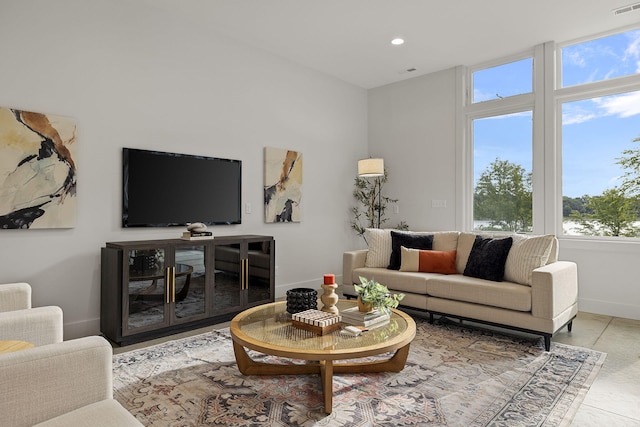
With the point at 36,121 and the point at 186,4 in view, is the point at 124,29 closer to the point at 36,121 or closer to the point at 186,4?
the point at 186,4

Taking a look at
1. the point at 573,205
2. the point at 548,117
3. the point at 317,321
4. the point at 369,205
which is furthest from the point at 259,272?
the point at 548,117

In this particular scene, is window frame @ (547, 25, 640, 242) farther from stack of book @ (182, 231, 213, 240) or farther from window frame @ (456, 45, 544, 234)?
stack of book @ (182, 231, 213, 240)

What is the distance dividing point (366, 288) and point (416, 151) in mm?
3561

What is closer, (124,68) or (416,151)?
(124,68)

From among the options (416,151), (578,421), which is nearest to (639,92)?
(416,151)

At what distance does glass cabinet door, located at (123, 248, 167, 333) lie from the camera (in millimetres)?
3121

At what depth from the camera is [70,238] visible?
321 cm

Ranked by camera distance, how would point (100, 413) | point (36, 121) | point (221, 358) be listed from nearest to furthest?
point (100, 413)
point (221, 358)
point (36, 121)

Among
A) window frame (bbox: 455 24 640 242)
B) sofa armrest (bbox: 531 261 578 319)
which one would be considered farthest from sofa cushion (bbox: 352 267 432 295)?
window frame (bbox: 455 24 640 242)

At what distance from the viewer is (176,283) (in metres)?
3.41

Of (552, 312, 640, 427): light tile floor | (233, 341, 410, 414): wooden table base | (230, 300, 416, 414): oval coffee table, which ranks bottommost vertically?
(552, 312, 640, 427): light tile floor

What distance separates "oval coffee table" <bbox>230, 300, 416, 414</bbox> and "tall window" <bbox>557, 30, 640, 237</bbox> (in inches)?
117

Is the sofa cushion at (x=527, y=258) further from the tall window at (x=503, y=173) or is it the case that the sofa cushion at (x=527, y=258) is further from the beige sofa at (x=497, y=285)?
the tall window at (x=503, y=173)

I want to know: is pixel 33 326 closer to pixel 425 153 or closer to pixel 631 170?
pixel 425 153
